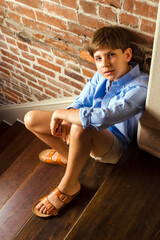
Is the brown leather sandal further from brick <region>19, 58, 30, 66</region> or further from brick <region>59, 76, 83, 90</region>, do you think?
brick <region>19, 58, 30, 66</region>

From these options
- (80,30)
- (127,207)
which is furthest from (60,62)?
(127,207)

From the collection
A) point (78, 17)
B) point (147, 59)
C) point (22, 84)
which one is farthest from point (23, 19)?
point (147, 59)

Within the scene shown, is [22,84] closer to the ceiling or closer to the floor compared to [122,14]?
closer to the floor

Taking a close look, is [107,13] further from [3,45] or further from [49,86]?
[3,45]

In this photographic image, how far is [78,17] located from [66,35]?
0.20m

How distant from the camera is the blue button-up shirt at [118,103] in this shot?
1247 mm

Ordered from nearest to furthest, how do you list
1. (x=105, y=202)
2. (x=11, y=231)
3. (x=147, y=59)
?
(x=105, y=202) → (x=147, y=59) → (x=11, y=231)

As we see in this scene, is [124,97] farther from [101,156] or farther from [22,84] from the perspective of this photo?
[22,84]

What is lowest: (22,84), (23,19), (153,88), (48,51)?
(22,84)

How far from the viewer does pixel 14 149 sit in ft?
8.27

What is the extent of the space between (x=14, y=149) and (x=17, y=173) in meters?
0.49

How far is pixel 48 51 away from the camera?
1924 mm

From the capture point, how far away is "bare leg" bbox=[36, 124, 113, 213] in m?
1.34

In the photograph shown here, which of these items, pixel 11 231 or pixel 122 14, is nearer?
pixel 122 14
